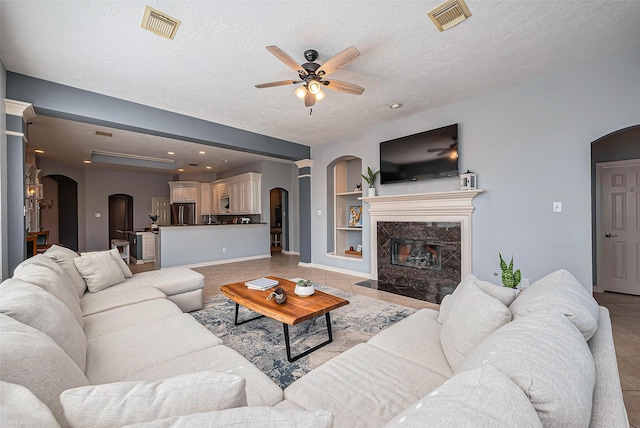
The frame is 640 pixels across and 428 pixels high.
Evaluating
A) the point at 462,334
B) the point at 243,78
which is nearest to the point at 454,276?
the point at 462,334

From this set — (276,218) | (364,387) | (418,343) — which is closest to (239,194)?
(276,218)

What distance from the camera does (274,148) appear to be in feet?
17.9

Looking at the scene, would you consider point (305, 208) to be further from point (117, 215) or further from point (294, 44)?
point (117, 215)

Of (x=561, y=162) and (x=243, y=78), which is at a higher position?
(x=243, y=78)

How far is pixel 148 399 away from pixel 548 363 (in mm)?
1042

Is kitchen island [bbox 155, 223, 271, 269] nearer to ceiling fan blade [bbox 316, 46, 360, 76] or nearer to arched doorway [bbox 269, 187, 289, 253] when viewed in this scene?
arched doorway [bbox 269, 187, 289, 253]

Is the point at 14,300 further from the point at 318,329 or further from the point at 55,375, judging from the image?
the point at 318,329

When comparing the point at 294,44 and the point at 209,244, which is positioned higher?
the point at 294,44

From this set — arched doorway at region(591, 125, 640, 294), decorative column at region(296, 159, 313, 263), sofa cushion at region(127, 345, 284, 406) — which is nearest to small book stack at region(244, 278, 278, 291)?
sofa cushion at region(127, 345, 284, 406)

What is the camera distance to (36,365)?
0.84 metres

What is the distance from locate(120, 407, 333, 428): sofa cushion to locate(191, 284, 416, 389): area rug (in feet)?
5.00

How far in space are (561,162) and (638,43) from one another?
118 cm

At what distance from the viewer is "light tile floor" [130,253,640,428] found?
196cm

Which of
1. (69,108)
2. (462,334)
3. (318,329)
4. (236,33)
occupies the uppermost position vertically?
(236,33)
